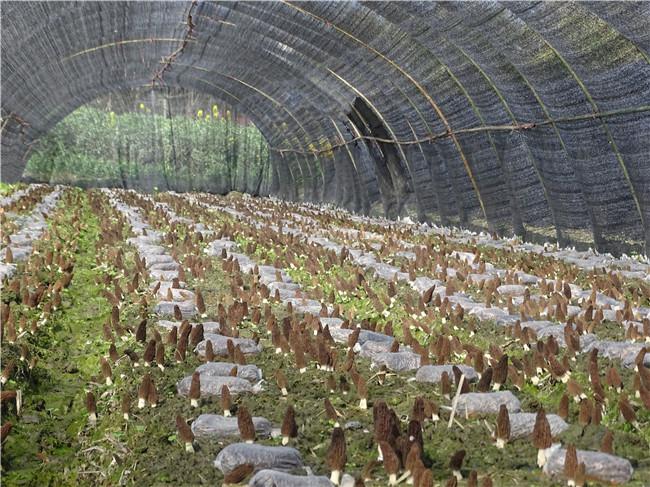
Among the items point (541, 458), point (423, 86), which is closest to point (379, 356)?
point (541, 458)

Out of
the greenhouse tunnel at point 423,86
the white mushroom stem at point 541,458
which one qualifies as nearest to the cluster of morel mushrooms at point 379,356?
the white mushroom stem at point 541,458

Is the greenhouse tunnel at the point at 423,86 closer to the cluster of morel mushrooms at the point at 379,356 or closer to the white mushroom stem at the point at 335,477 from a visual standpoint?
the cluster of morel mushrooms at the point at 379,356

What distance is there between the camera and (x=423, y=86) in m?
16.3

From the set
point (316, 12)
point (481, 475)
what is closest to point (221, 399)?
point (481, 475)

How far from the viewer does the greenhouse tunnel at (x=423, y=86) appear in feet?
35.8

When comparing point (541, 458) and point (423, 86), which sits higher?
point (423, 86)

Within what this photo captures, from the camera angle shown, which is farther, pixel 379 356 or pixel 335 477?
pixel 379 356

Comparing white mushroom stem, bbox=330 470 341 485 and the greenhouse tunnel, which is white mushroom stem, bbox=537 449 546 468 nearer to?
white mushroom stem, bbox=330 470 341 485

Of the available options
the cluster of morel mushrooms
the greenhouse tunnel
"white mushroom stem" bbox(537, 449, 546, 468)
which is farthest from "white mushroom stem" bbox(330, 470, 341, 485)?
the greenhouse tunnel

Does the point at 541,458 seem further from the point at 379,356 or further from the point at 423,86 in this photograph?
the point at 423,86

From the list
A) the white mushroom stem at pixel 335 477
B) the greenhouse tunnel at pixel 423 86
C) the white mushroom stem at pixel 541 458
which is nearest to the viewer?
the white mushroom stem at pixel 335 477

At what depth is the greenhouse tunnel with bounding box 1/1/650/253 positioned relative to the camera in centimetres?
1091

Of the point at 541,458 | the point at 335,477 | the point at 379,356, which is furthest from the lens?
the point at 379,356

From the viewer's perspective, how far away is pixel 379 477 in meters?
3.26
